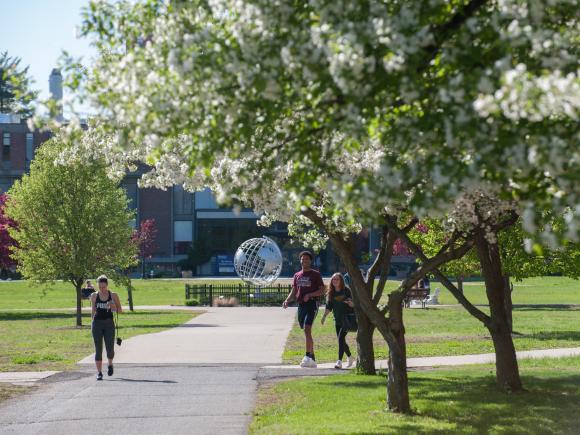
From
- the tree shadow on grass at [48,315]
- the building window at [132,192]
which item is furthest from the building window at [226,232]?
the tree shadow on grass at [48,315]

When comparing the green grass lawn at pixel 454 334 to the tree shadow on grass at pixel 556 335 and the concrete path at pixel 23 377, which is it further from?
the concrete path at pixel 23 377

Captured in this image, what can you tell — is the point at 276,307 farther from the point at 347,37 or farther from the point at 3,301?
the point at 347,37

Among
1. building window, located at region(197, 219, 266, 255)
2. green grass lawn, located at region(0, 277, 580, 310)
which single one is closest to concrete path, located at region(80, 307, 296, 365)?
green grass lawn, located at region(0, 277, 580, 310)

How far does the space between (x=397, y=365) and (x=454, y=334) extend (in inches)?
621

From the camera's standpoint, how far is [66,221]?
112 feet

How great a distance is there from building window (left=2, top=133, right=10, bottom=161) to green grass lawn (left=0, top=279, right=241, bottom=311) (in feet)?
79.4

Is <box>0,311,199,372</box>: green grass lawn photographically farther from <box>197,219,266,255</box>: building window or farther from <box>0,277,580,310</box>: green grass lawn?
<box>197,219,266,255</box>: building window

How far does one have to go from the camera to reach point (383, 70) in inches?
257

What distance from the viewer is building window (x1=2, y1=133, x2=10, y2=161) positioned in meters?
94.6

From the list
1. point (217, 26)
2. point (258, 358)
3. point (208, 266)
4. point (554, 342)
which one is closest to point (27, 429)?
point (217, 26)

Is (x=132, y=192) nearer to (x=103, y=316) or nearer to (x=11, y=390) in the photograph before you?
(x=103, y=316)

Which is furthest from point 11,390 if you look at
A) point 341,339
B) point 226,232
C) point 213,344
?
point 226,232

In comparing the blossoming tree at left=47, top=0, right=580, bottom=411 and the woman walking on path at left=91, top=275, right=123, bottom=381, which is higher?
the blossoming tree at left=47, top=0, right=580, bottom=411

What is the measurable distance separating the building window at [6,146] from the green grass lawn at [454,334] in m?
63.4
